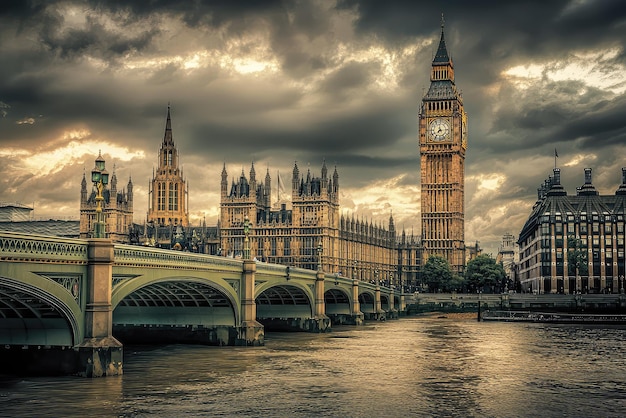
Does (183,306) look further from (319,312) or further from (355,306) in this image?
(355,306)

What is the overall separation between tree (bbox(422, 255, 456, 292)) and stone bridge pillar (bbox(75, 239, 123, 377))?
153 m

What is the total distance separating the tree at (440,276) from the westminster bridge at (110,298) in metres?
111

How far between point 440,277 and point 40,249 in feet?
518

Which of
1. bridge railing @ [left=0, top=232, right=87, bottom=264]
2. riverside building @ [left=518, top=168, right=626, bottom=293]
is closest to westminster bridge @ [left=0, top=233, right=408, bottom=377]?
bridge railing @ [left=0, top=232, right=87, bottom=264]

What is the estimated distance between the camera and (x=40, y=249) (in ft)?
121

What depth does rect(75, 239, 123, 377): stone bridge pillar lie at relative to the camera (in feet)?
132

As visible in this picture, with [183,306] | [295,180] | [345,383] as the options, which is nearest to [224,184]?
[295,180]

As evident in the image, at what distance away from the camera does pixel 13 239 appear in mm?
35375

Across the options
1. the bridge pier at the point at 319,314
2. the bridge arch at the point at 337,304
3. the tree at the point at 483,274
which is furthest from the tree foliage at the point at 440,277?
the bridge pier at the point at 319,314

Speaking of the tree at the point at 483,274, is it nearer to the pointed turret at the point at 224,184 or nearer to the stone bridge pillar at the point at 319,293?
the pointed turret at the point at 224,184

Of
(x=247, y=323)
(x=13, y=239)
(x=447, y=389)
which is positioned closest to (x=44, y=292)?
(x=13, y=239)

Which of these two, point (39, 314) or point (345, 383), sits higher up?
point (39, 314)

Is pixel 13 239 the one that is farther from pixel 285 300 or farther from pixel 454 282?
pixel 454 282

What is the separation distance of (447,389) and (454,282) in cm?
14833
